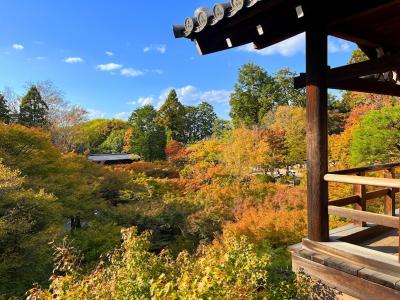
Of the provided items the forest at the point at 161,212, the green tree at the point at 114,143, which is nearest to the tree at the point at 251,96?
the forest at the point at 161,212

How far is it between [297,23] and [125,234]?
8.70ft

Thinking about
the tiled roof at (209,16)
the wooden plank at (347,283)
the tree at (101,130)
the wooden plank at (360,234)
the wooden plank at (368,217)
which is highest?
the tree at (101,130)

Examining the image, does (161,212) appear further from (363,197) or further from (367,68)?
(367,68)

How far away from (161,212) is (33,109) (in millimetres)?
15981

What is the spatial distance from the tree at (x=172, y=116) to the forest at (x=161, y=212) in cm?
449

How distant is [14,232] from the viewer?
6.72 meters

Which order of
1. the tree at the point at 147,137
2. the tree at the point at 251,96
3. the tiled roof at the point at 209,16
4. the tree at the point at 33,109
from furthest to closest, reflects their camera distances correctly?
the tree at the point at 251,96 → the tree at the point at 147,137 → the tree at the point at 33,109 → the tiled roof at the point at 209,16

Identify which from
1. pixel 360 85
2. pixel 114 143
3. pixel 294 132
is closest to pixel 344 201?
pixel 360 85

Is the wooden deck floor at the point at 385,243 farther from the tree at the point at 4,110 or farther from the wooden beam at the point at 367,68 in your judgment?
the tree at the point at 4,110

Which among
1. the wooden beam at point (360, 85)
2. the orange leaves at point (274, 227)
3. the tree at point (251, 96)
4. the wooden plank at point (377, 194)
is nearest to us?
the wooden beam at point (360, 85)

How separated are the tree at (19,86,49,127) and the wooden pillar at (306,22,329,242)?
22227 millimetres

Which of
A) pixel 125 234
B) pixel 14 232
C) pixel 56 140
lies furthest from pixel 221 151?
pixel 125 234

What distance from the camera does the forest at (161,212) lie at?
230 cm

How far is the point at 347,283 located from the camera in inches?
85.9
